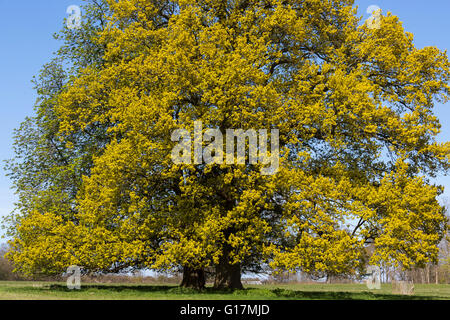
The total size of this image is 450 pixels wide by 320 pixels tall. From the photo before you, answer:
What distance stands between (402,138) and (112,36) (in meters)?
17.5

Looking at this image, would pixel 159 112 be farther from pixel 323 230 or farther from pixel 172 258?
pixel 323 230

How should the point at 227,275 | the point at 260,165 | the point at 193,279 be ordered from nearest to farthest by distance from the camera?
the point at 260,165 < the point at 227,275 < the point at 193,279

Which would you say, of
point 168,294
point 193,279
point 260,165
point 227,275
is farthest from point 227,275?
point 260,165

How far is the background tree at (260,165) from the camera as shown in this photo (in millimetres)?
22906

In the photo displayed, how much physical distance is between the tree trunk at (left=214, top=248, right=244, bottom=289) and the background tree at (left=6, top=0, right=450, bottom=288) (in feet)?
0.21

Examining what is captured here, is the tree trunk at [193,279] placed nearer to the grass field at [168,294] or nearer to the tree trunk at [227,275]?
the grass field at [168,294]

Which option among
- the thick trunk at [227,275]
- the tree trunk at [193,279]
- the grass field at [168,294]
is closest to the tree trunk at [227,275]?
the thick trunk at [227,275]

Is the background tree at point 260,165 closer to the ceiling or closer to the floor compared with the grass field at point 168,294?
closer to the ceiling

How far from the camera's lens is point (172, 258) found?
2300 cm

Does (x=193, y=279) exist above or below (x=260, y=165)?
below

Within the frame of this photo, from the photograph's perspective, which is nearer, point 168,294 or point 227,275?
point 168,294

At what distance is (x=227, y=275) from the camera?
2684 cm

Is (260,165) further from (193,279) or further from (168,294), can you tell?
(193,279)
